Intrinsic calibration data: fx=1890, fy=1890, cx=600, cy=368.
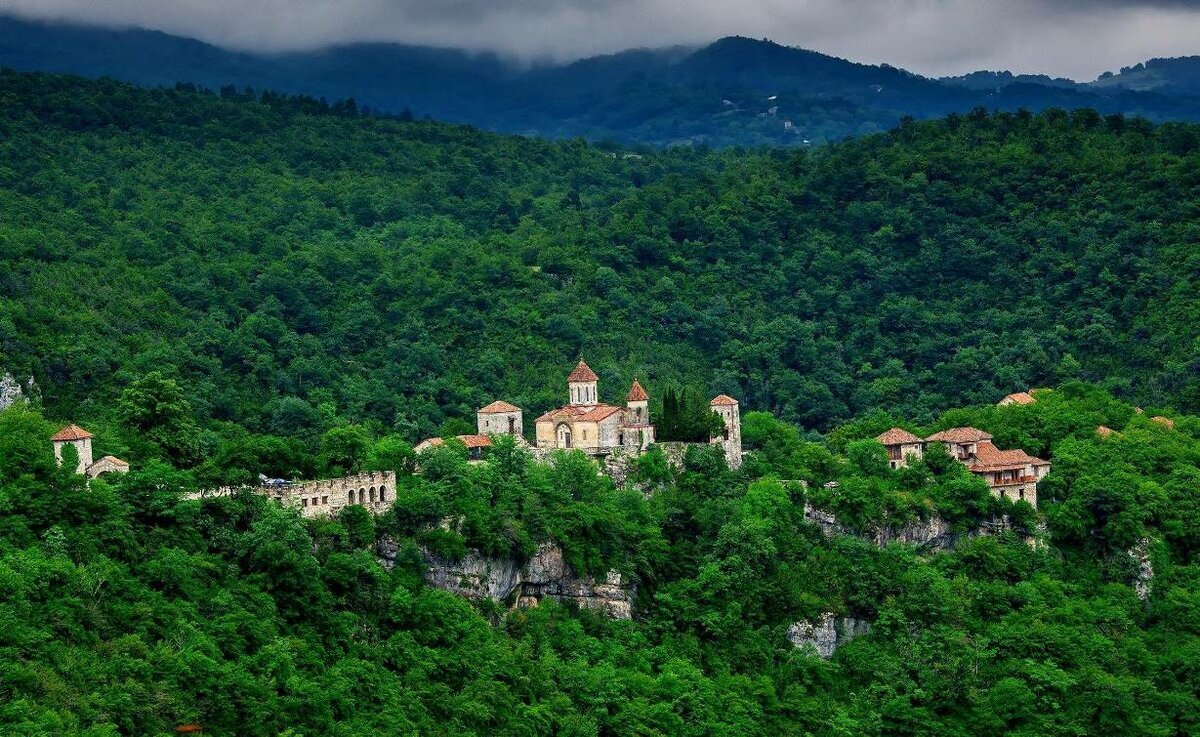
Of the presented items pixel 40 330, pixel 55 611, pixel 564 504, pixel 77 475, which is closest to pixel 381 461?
pixel 564 504

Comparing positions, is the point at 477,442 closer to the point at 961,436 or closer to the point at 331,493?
the point at 331,493

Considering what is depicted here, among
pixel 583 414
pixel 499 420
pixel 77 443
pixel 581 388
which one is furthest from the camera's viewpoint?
pixel 499 420

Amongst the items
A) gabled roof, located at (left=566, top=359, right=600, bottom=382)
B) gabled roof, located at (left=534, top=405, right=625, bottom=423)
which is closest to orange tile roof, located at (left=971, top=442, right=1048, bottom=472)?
gabled roof, located at (left=534, top=405, right=625, bottom=423)

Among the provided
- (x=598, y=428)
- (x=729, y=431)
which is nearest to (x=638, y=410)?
(x=598, y=428)

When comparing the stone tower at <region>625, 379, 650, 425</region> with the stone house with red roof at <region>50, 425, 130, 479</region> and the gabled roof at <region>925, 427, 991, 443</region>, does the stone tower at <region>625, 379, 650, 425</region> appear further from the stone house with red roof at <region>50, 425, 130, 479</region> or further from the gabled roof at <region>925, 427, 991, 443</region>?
the stone house with red roof at <region>50, 425, 130, 479</region>

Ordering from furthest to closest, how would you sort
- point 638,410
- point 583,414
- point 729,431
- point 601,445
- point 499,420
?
1. point 499,420
2. point 729,431
3. point 638,410
4. point 583,414
5. point 601,445

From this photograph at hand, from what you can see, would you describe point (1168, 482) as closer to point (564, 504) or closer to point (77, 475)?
point (564, 504)

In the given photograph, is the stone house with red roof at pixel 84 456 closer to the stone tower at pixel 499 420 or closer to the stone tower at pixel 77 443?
the stone tower at pixel 77 443
